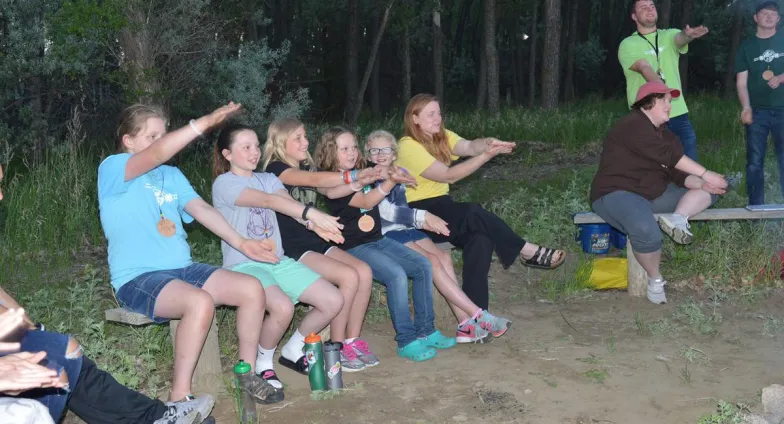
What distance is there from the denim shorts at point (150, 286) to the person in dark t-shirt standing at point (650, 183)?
300 cm

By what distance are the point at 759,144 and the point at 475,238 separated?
9.39ft

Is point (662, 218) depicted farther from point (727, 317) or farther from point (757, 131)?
point (757, 131)

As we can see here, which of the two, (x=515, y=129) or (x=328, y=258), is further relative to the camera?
(x=515, y=129)

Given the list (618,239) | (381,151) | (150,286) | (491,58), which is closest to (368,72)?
(491,58)

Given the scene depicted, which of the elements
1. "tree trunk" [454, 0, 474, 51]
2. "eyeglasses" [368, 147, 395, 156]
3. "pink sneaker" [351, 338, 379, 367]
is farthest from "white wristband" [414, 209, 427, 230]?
"tree trunk" [454, 0, 474, 51]

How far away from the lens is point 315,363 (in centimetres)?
430

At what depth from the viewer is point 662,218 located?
5.86 m

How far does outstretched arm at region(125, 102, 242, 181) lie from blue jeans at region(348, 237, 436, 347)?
138 cm

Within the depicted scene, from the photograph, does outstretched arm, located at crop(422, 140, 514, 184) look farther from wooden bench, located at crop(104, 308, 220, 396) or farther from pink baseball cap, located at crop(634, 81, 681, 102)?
wooden bench, located at crop(104, 308, 220, 396)

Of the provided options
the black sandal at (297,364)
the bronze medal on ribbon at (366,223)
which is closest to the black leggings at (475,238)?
the bronze medal on ribbon at (366,223)

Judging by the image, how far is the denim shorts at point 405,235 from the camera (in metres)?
5.39

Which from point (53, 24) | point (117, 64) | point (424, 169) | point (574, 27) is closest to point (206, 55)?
point (117, 64)

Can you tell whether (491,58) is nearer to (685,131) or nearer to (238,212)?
(685,131)

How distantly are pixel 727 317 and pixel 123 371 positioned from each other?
3722mm
